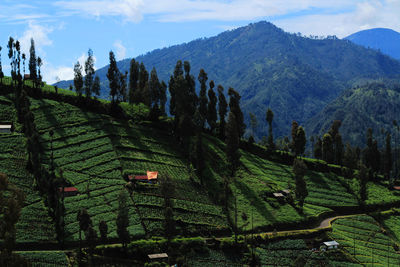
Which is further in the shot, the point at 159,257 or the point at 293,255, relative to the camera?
the point at 293,255

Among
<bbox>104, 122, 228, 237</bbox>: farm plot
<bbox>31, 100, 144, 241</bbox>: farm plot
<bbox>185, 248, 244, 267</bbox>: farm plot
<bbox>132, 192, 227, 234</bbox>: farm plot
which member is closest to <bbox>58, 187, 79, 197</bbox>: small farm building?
<bbox>31, 100, 144, 241</bbox>: farm plot

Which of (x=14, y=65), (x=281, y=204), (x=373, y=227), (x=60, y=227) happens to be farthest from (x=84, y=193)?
(x=373, y=227)

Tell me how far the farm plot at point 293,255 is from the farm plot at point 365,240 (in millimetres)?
4831

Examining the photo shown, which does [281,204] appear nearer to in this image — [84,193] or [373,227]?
[373,227]

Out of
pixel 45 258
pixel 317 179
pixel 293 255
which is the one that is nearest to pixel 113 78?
pixel 317 179

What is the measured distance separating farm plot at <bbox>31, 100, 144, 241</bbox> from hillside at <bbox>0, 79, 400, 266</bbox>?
23 cm

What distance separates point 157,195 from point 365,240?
169 feet

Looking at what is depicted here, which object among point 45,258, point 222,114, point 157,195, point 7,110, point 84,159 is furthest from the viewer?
point 222,114

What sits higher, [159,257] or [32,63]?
[32,63]

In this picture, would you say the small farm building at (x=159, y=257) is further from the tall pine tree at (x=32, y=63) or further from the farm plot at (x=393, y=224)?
the tall pine tree at (x=32, y=63)

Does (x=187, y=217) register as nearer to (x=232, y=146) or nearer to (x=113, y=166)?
(x=113, y=166)

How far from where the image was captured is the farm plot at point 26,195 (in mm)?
71938

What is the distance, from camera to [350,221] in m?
110

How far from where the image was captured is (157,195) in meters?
91.2
